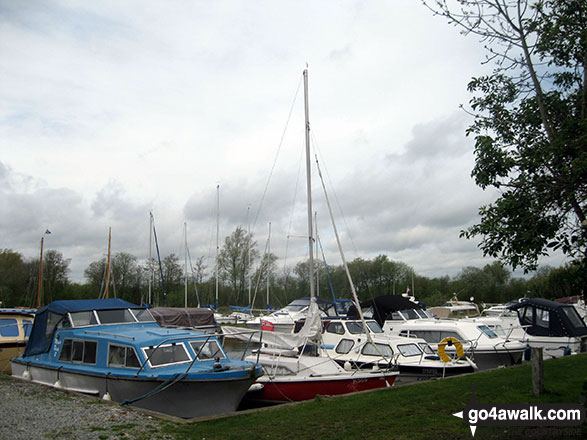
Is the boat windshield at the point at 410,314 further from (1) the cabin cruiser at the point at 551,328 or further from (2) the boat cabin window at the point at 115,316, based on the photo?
(2) the boat cabin window at the point at 115,316

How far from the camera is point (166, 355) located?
13.7 m

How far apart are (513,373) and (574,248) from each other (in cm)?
772

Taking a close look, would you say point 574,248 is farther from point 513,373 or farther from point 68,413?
point 68,413

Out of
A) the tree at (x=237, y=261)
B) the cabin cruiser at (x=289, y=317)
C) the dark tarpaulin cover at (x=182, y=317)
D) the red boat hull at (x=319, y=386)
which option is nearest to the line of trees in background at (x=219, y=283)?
the tree at (x=237, y=261)

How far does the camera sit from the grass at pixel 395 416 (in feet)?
27.5

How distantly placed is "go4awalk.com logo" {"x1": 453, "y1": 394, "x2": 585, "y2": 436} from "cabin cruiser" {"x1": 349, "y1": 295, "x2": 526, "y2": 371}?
9114 millimetres

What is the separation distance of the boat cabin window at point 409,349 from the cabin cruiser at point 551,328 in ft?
18.7

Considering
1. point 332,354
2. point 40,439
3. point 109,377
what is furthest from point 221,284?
point 40,439

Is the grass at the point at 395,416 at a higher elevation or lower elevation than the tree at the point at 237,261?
lower

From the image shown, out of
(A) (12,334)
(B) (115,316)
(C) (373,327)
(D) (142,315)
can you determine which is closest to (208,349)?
(D) (142,315)

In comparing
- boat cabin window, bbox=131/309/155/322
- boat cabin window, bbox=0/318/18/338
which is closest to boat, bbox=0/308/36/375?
boat cabin window, bbox=0/318/18/338

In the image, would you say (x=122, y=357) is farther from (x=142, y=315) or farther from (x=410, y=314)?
(x=410, y=314)

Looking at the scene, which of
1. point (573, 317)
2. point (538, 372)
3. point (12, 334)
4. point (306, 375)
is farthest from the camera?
point (573, 317)

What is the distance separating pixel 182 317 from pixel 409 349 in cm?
1288
